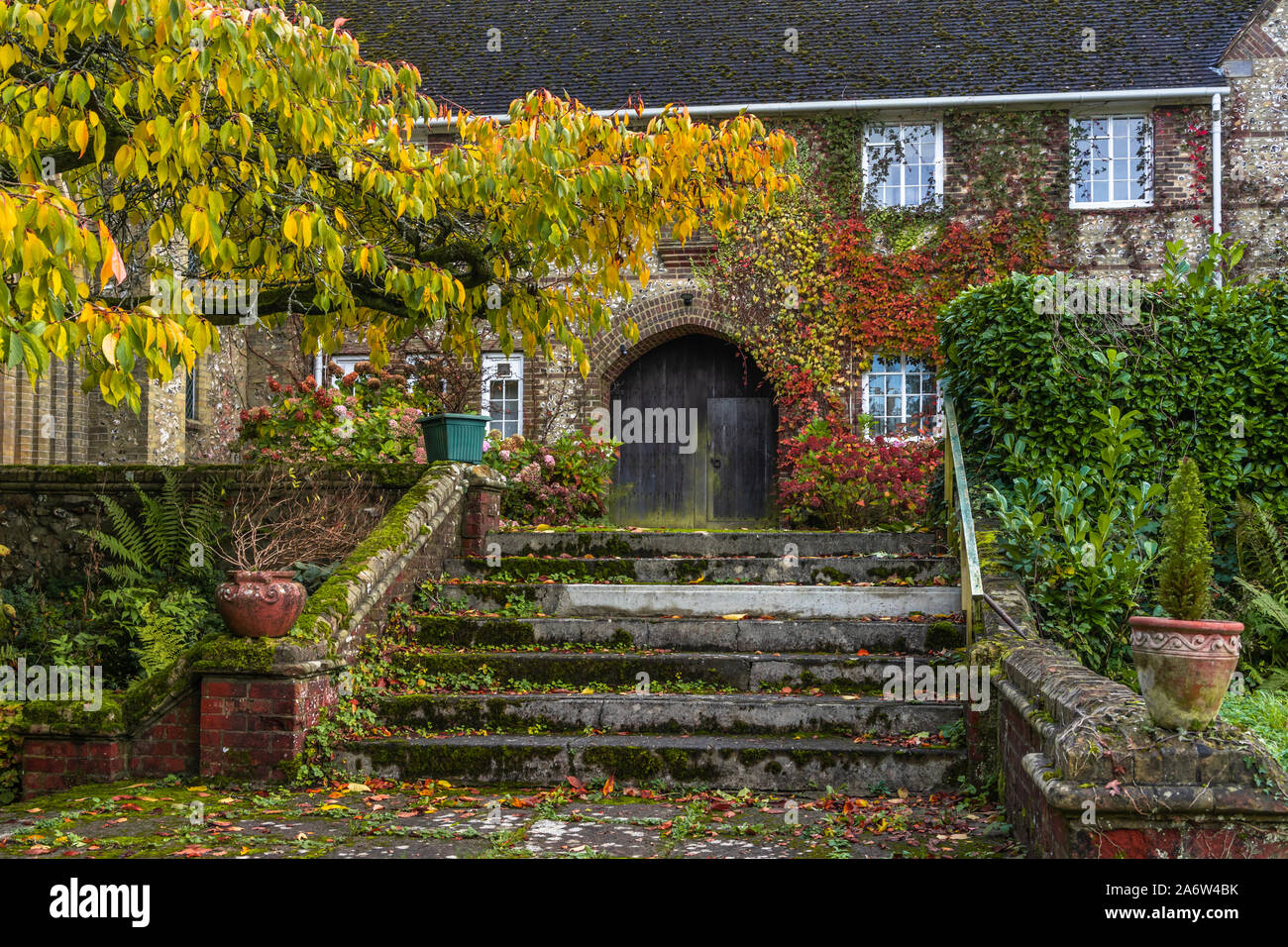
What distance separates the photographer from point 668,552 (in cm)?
815

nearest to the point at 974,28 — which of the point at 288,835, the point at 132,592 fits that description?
the point at 132,592

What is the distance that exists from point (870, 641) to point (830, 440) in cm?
619

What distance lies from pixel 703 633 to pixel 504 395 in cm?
820

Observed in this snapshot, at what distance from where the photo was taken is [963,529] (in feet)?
20.6

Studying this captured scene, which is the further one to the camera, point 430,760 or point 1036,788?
point 430,760

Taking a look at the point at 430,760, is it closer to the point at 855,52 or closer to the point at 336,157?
the point at 336,157

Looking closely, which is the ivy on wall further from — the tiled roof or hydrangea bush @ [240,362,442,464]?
hydrangea bush @ [240,362,442,464]

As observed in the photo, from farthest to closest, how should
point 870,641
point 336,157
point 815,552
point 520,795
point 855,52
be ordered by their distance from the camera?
point 855,52, point 815,552, point 870,641, point 336,157, point 520,795

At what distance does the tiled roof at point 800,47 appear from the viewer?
44.8 feet

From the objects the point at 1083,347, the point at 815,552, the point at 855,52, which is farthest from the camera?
the point at 855,52

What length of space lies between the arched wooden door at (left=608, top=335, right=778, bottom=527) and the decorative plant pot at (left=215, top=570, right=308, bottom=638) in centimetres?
855

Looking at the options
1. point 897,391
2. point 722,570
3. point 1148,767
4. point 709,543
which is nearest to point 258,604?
point 722,570

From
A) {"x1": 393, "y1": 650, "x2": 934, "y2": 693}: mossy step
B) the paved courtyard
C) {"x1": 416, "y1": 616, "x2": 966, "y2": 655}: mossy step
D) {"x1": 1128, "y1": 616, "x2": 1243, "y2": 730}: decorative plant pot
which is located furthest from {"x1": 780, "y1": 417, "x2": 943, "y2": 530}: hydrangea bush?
{"x1": 1128, "y1": 616, "x2": 1243, "y2": 730}: decorative plant pot

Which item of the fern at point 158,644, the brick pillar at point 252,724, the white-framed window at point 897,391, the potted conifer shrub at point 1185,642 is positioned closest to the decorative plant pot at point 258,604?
the brick pillar at point 252,724
